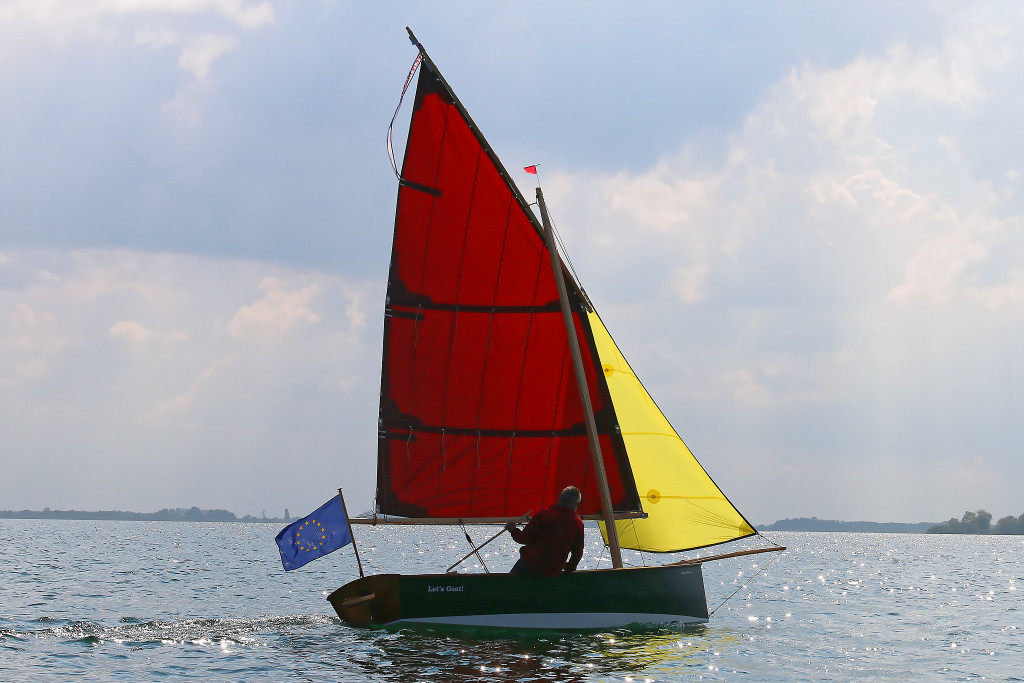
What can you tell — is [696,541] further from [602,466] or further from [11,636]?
[11,636]

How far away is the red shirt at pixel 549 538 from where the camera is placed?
1783 cm

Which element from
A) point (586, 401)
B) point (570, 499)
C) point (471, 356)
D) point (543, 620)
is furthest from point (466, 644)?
point (471, 356)

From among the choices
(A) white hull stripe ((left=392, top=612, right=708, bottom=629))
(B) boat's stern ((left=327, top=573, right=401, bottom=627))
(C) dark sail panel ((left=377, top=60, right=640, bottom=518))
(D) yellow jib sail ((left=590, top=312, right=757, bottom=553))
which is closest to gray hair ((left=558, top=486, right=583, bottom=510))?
(A) white hull stripe ((left=392, top=612, right=708, bottom=629))

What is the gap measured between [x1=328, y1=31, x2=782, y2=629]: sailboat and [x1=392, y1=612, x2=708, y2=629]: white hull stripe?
5.66ft

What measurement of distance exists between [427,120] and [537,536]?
879 cm

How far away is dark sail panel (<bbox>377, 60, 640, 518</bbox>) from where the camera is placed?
20031mm

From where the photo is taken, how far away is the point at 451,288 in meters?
20.2

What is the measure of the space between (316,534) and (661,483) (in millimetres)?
7250

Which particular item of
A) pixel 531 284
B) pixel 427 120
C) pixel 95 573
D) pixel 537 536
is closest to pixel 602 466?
pixel 537 536

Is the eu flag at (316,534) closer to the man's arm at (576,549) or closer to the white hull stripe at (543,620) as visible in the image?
the white hull stripe at (543,620)

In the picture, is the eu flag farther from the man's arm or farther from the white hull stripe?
the man's arm

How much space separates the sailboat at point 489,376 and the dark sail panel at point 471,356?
29 millimetres

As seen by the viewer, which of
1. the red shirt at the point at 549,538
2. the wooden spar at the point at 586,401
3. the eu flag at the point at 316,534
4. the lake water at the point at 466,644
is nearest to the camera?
the lake water at the point at 466,644

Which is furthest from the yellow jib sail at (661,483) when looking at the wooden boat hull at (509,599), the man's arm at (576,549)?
the man's arm at (576,549)
